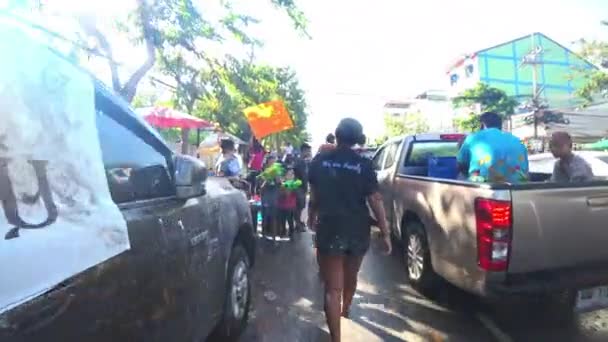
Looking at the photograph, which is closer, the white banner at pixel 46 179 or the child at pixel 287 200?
the white banner at pixel 46 179

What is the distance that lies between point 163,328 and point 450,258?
8.80 ft

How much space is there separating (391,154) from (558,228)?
148 inches

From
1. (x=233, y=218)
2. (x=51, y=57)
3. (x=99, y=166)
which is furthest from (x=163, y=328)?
(x=233, y=218)

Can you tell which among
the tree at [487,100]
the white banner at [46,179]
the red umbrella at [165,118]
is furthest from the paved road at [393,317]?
the tree at [487,100]

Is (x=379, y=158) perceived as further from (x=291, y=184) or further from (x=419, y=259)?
(x=419, y=259)

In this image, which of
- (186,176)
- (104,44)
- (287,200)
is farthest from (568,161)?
(104,44)

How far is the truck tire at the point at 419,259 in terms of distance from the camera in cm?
493

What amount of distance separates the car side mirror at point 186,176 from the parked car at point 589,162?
5298 millimetres

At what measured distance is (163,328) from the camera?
2.30 metres

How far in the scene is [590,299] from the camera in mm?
3707

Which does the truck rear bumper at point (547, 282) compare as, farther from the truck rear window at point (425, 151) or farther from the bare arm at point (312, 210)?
the truck rear window at point (425, 151)

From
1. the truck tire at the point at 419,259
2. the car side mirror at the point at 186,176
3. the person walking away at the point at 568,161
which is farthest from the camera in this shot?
the person walking away at the point at 568,161

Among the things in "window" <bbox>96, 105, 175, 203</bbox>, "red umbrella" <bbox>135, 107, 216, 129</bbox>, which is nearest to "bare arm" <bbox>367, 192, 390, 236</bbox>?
"window" <bbox>96, 105, 175, 203</bbox>

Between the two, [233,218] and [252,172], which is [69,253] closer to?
[233,218]
